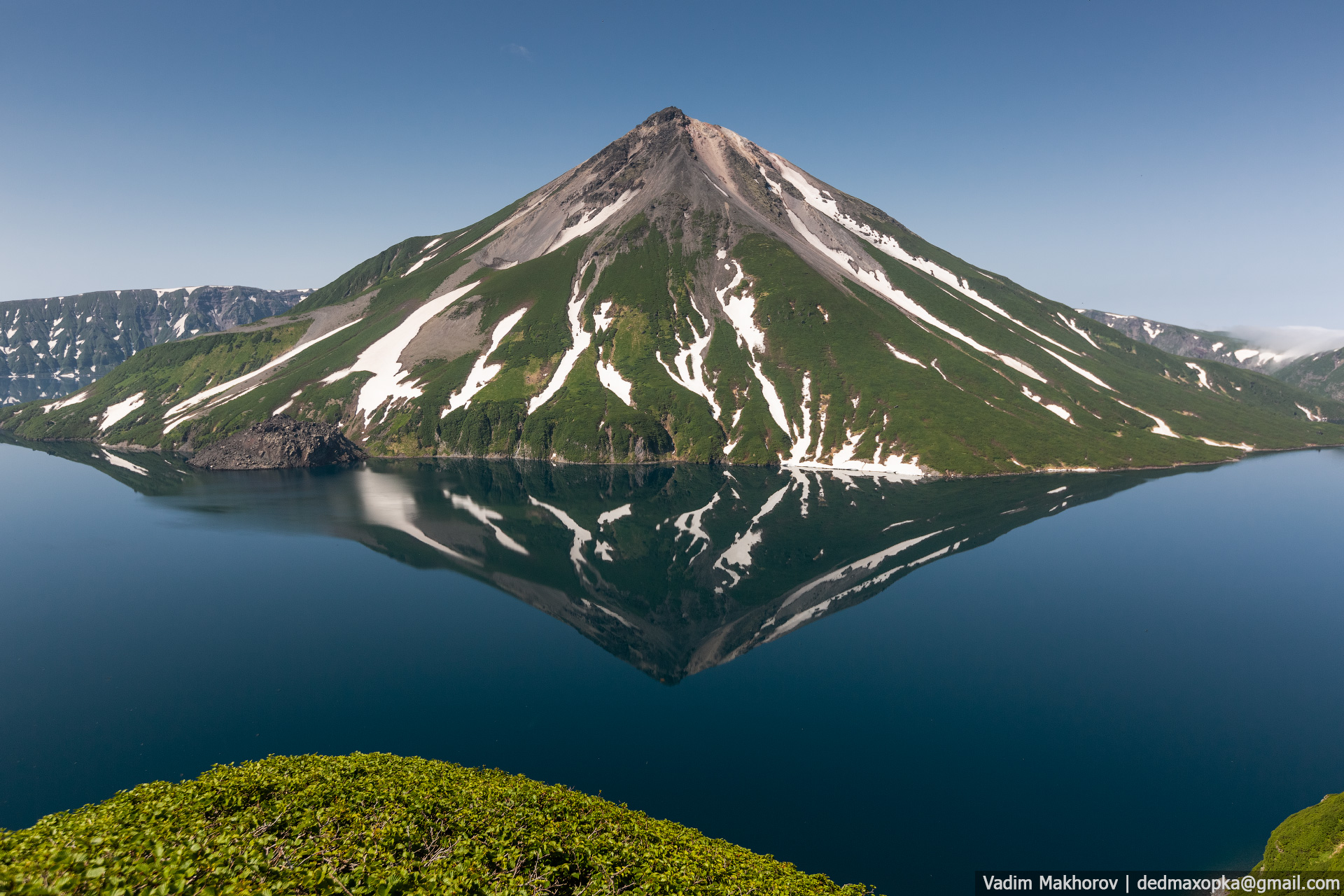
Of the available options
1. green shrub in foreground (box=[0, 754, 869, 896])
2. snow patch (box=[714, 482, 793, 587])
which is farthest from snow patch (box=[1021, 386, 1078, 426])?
green shrub in foreground (box=[0, 754, 869, 896])

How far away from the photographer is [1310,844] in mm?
31141

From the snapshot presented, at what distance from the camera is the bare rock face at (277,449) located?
7151 inches

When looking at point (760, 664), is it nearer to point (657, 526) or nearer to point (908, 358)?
point (657, 526)

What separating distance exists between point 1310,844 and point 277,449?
21352cm

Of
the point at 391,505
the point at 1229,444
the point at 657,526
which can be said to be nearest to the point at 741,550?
the point at 657,526

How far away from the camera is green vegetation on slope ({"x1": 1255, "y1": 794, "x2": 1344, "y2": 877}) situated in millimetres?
29938

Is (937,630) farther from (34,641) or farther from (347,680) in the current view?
(34,641)

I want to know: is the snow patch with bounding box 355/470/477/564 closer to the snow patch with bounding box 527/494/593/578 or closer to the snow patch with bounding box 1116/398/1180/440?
the snow patch with bounding box 527/494/593/578

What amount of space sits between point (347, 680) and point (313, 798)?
3395 cm

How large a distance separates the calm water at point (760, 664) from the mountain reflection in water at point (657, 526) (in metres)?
0.83

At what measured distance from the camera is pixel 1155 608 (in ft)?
245

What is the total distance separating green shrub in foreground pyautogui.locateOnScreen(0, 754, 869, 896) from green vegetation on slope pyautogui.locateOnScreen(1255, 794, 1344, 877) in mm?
23335

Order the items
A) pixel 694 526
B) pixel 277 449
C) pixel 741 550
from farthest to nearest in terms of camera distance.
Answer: pixel 277 449
pixel 694 526
pixel 741 550

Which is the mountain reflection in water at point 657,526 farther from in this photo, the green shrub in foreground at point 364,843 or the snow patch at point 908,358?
the snow patch at point 908,358
